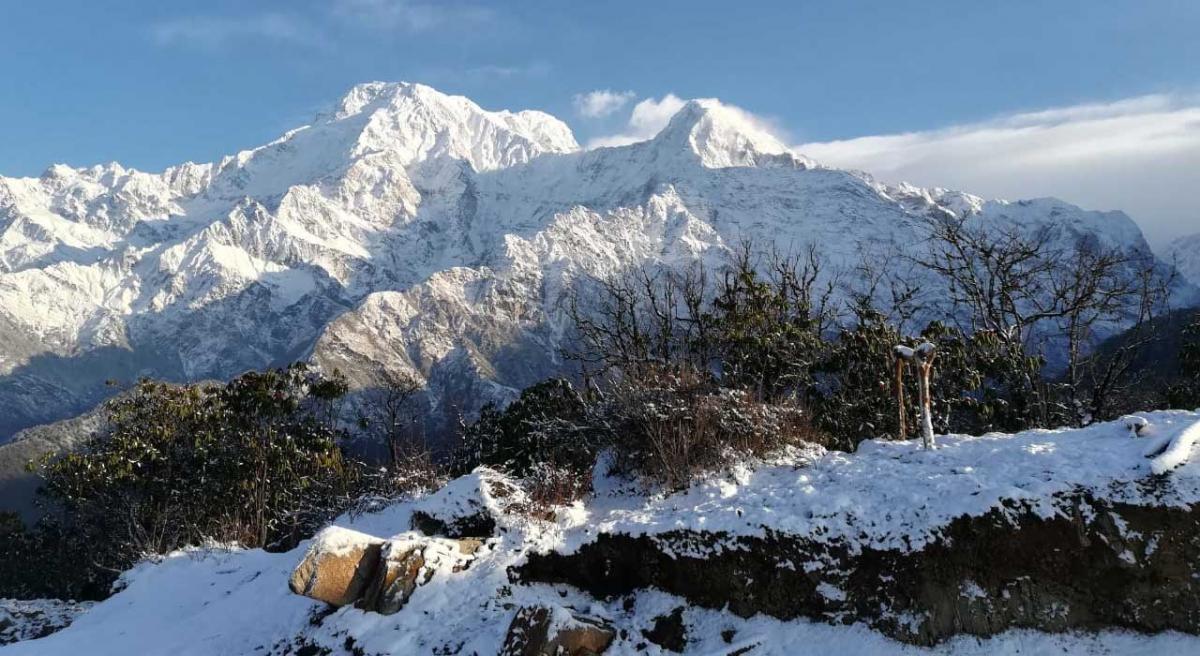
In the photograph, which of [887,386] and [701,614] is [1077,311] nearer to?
[887,386]

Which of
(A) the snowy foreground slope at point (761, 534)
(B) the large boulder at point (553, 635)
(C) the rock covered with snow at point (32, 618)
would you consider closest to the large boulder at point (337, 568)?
(A) the snowy foreground slope at point (761, 534)

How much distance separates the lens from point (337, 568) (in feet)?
41.8

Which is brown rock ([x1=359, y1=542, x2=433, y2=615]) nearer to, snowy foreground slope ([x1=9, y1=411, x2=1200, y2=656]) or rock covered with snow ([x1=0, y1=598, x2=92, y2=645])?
snowy foreground slope ([x1=9, y1=411, x2=1200, y2=656])

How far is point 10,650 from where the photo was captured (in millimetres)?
14547

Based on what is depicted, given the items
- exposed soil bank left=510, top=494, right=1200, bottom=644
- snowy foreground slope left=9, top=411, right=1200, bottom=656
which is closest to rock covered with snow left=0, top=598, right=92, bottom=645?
snowy foreground slope left=9, top=411, right=1200, bottom=656

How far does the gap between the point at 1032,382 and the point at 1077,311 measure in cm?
244

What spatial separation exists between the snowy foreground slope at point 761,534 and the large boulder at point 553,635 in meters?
0.24

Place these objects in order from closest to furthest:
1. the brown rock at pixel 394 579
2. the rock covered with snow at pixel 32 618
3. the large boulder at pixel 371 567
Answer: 1. the brown rock at pixel 394 579
2. the large boulder at pixel 371 567
3. the rock covered with snow at pixel 32 618

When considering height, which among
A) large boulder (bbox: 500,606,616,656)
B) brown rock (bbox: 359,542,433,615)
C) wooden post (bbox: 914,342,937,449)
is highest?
wooden post (bbox: 914,342,937,449)

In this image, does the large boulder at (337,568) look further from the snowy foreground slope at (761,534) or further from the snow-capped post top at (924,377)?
the snow-capped post top at (924,377)

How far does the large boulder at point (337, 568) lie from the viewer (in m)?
12.6

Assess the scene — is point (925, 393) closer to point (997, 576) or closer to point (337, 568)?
point (997, 576)

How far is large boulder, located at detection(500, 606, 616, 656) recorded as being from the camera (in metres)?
10.4

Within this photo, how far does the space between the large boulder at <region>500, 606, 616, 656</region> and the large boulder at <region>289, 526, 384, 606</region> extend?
3.45m
